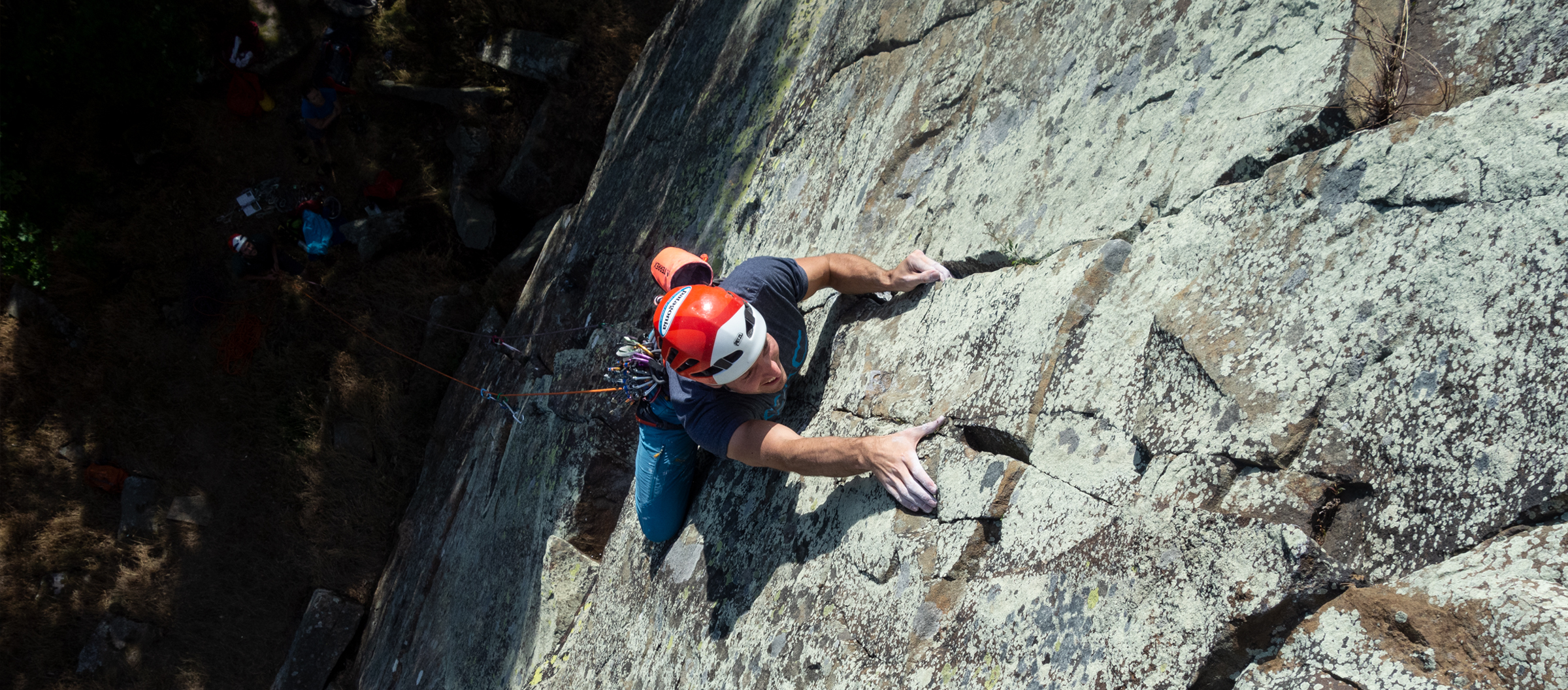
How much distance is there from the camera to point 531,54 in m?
9.84

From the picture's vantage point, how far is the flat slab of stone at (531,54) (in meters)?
9.72

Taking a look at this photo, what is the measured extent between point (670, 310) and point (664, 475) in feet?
4.29

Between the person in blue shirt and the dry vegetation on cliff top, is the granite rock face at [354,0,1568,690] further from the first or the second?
the person in blue shirt

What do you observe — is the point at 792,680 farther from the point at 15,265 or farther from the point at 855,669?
the point at 15,265

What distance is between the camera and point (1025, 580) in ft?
9.00

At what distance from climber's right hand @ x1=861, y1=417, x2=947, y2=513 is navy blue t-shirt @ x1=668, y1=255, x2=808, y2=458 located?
79cm

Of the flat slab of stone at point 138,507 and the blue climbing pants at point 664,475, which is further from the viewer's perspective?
the flat slab of stone at point 138,507

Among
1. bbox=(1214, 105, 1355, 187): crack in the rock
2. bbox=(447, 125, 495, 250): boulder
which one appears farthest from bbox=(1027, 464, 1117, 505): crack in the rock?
bbox=(447, 125, 495, 250): boulder

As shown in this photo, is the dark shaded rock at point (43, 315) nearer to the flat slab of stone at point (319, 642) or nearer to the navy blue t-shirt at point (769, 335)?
the flat slab of stone at point (319, 642)

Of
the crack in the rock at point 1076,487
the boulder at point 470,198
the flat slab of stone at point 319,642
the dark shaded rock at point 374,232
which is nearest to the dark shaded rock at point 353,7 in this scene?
the boulder at point 470,198

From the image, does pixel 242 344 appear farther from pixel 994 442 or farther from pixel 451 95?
pixel 994 442

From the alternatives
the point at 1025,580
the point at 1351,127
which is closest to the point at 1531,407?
the point at 1351,127

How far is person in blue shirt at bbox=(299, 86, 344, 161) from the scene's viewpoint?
10.5 m

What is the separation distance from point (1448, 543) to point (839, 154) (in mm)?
3425
